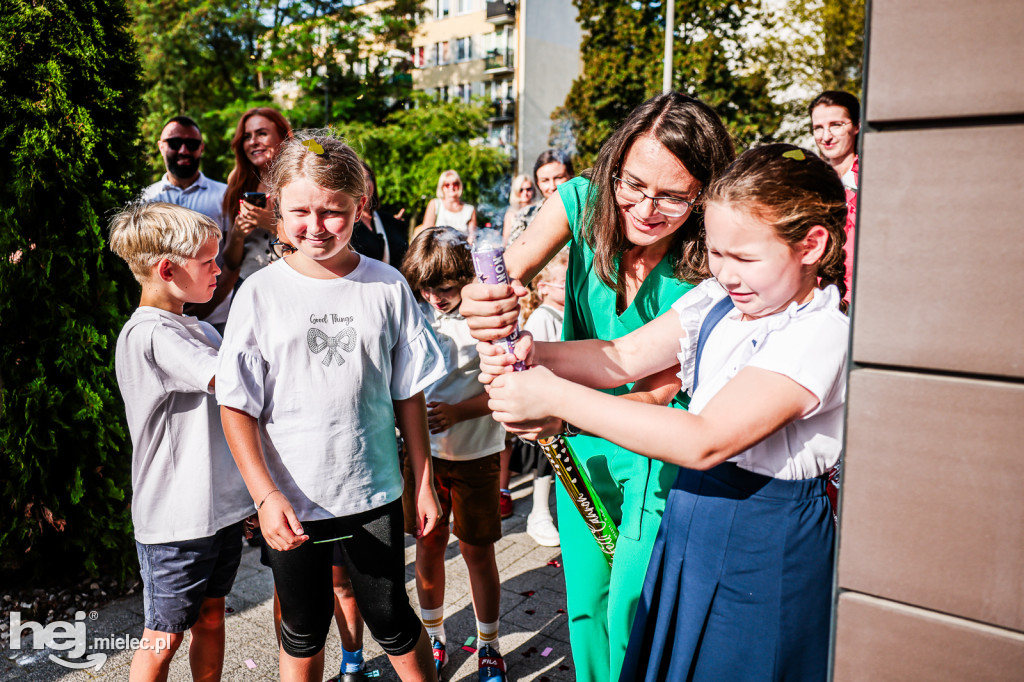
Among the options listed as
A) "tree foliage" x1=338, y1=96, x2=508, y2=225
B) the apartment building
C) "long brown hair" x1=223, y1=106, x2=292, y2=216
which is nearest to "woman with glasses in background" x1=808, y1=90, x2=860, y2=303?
"long brown hair" x1=223, y1=106, x2=292, y2=216

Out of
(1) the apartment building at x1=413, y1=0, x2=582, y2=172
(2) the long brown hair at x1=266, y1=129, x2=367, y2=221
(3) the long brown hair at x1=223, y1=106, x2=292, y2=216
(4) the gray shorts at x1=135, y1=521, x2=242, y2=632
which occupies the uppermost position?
(1) the apartment building at x1=413, y1=0, x2=582, y2=172

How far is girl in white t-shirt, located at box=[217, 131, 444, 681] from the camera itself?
2.29 m

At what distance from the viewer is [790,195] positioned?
5.03 ft

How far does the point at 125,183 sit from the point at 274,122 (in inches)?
42.3

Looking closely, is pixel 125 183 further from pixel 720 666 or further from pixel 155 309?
pixel 720 666

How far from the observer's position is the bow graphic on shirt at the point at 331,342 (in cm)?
234

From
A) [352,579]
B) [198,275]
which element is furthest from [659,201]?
[198,275]

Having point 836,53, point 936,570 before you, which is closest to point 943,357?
point 936,570

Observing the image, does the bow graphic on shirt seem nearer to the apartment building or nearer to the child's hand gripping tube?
the child's hand gripping tube

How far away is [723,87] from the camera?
74.7 feet

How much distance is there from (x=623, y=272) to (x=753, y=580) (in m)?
1.05

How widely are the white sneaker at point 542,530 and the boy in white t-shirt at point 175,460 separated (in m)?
2.25

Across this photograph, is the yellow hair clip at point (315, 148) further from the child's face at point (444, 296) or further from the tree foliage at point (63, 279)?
the tree foliage at point (63, 279)

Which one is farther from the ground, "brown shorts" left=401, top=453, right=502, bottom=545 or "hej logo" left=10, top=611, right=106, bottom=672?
"brown shorts" left=401, top=453, right=502, bottom=545
